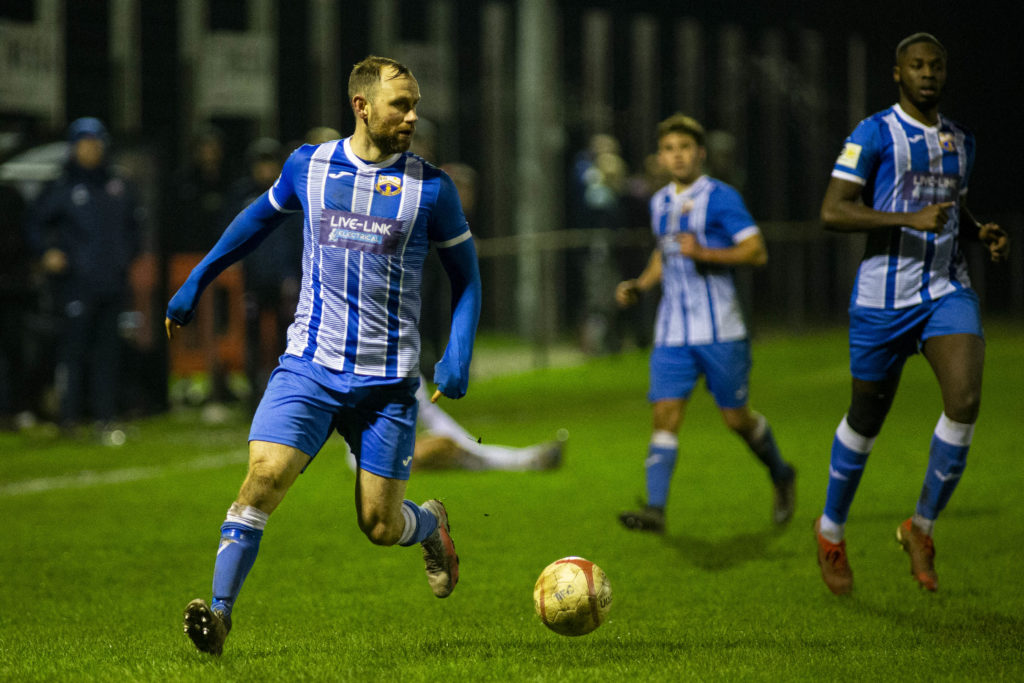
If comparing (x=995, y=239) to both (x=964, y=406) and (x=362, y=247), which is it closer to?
(x=964, y=406)

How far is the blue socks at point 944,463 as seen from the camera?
19.3 ft

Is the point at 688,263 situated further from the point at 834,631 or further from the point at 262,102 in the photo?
the point at 262,102

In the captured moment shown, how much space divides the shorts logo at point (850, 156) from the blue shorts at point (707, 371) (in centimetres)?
171

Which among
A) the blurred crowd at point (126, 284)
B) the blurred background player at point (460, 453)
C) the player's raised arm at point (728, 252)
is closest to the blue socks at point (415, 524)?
the player's raised arm at point (728, 252)

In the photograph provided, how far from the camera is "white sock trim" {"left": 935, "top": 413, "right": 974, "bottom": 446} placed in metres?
5.86

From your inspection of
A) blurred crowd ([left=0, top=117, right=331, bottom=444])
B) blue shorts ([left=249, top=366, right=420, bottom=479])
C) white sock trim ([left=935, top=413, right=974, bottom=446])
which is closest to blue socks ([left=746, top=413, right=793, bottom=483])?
white sock trim ([left=935, top=413, right=974, bottom=446])

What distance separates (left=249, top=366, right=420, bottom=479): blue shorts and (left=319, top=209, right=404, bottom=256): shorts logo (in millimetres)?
491

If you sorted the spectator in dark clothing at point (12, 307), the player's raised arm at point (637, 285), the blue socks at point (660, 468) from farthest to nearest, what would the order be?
1. the spectator in dark clothing at point (12, 307)
2. the player's raised arm at point (637, 285)
3. the blue socks at point (660, 468)

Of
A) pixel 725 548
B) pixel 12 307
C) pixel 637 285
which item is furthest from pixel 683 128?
pixel 12 307

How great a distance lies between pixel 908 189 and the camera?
593cm

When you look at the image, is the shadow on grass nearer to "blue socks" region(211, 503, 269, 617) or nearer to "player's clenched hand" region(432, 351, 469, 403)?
"player's clenched hand" region(432, 351, 469, 403)

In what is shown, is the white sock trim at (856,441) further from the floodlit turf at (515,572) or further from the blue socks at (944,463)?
the floodlit turf at (515,572)

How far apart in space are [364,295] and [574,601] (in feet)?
4.30

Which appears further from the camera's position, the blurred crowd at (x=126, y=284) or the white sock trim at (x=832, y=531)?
the blurred crowd at (x=126, y=284)
